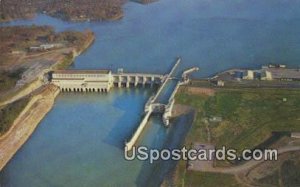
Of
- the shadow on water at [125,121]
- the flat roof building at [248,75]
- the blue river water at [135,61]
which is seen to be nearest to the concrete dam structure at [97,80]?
the blue river water at [135,61]

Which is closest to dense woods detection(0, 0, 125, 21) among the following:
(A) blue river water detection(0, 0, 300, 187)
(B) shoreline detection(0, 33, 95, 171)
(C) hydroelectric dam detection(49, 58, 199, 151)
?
(A) blue river water detection(0, 0, 300, 187)

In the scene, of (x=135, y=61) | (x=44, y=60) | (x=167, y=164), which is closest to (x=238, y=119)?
(x=167, y=164)

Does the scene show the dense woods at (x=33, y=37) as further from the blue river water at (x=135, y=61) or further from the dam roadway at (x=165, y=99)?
the dam roadway at (x=165, y=99)

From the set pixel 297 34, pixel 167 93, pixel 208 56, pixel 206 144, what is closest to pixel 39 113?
pixel 167 93

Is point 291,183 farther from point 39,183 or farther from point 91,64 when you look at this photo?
point 91,64

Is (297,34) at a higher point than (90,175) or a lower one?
higher

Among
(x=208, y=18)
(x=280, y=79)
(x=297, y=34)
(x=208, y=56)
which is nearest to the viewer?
(x=280, y=79)
